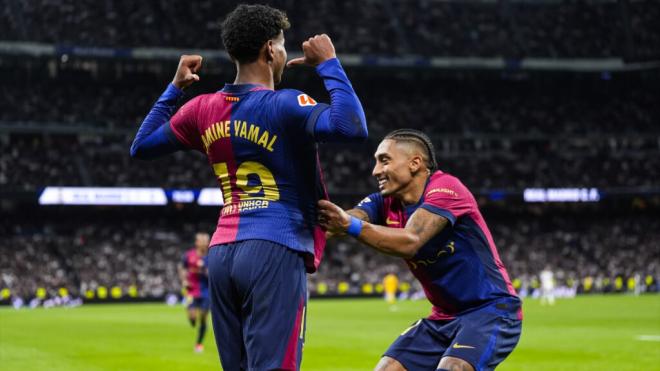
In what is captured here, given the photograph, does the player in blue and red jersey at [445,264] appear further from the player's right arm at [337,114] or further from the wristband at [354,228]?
the player's right arm at [337,114]

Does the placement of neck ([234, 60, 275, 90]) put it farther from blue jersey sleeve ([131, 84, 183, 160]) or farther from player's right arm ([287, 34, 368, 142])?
blue jersey sleeve ([131, 84, 183, 160])

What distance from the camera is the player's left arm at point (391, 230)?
5.46m

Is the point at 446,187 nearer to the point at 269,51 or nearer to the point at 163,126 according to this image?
the point at 269,51

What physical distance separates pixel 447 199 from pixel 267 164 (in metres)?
1.86

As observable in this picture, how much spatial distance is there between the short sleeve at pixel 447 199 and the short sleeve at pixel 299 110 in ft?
5.68

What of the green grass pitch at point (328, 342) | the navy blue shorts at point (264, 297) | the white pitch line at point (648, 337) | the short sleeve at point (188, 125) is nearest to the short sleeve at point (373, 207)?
the short sleeve at point (188, 125)

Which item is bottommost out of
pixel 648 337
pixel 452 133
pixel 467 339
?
pixel 648 337

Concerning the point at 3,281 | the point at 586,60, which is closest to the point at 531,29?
the point at 586,60

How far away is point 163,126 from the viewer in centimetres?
590

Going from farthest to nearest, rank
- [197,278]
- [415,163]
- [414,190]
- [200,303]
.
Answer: [197,278], [200,303], [414,190], [415,163]

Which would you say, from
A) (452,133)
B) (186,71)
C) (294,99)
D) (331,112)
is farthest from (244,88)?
(452,133)

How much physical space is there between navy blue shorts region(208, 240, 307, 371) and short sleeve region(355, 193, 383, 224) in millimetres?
1809

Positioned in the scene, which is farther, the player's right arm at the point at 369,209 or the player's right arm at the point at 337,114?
the player's right arm at the point at 369,209

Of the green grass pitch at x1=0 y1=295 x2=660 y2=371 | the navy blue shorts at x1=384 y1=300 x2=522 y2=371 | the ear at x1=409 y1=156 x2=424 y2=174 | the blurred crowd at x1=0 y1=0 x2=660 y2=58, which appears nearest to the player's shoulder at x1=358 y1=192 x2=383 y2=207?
the ear at x1=409 y1=156 x2=424 y2=174
